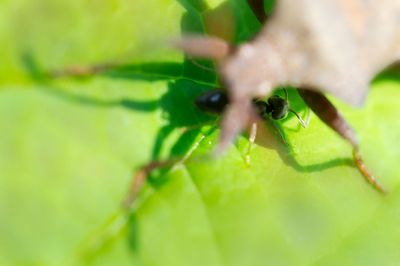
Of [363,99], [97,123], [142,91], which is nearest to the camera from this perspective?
[97,123]

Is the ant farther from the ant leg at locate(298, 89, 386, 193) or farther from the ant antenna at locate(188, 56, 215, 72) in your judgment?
the ant antenna at locate(188, 56, 215, 72)

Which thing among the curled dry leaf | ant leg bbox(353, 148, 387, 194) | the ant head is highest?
the curled dry leaf

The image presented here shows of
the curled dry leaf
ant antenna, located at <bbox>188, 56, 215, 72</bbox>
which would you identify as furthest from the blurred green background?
the curled dry leaf

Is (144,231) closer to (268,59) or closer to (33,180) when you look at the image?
(33,180)

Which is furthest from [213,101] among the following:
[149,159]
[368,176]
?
[368,176]

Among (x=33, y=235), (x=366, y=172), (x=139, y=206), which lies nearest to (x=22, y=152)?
(x=33, y=235)

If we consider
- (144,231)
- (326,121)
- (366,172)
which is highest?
(144,231)

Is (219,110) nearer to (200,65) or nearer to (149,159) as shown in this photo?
(200,65)
